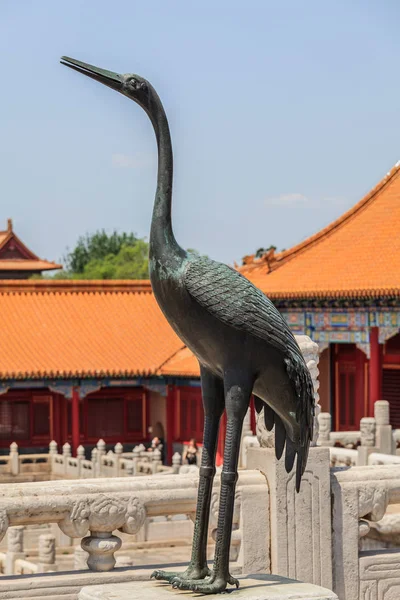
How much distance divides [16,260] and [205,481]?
44704 millimetres

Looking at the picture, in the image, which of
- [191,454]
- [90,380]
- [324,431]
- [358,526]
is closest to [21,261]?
[90,380]

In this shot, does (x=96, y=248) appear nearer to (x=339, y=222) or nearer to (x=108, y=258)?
(x=108, y=258)

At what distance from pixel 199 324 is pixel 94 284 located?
96.8 feet

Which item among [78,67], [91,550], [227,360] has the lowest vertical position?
[91,550]

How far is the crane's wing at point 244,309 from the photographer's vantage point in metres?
6.45

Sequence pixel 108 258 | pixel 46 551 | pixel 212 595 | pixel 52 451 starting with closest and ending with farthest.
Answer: pixel 212 595
pixel 46 551
pixel 52 451
pixel 108 258

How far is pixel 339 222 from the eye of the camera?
30453 millimetres

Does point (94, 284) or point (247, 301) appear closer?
point (247, 301)

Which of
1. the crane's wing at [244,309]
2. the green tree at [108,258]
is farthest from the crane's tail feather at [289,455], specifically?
the green tree at [108,258]

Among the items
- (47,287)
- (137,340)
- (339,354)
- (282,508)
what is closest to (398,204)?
(339,354)

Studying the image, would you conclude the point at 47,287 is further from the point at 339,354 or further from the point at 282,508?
the point at 282,508

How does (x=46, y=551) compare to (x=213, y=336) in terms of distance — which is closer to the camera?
(x=213, y=336)

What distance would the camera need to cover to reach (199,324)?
21.2ft

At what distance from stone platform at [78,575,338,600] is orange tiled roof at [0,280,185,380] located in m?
24.6
